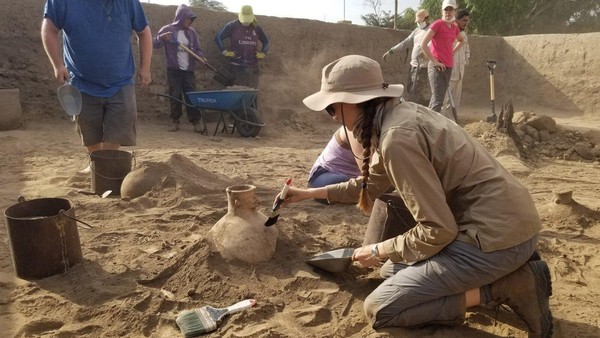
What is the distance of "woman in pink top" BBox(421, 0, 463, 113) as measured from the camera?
659cm

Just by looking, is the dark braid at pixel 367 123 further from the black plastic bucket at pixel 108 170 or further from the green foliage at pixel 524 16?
the green foliage at pixel 524 16

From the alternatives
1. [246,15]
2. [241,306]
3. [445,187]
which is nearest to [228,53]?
[246,15]

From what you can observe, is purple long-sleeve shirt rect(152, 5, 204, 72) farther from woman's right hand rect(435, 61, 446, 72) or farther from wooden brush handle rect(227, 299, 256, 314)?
wooden brush handle rect(227, 299, 256, 314)

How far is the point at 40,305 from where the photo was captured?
8.23 feet

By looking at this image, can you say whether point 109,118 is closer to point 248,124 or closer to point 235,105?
point 235,105

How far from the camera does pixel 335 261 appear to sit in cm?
276

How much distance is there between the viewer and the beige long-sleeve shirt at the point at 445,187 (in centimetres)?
203

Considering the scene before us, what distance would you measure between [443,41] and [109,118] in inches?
174

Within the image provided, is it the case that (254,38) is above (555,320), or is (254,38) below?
above

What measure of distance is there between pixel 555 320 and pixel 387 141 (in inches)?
52.6

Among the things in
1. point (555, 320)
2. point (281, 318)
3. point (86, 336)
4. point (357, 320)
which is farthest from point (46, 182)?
point (555, 320)

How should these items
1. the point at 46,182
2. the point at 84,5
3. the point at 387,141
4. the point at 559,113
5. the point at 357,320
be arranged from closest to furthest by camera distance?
the point at 387,141
the point at 357,320
the point at 84,5
the point at 46,182
the point at 559,113

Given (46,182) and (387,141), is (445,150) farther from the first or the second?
(46,182)

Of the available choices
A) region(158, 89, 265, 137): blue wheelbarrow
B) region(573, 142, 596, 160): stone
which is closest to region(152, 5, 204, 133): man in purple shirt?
region(158, 89, 265, 137): blue wheelbarrow
